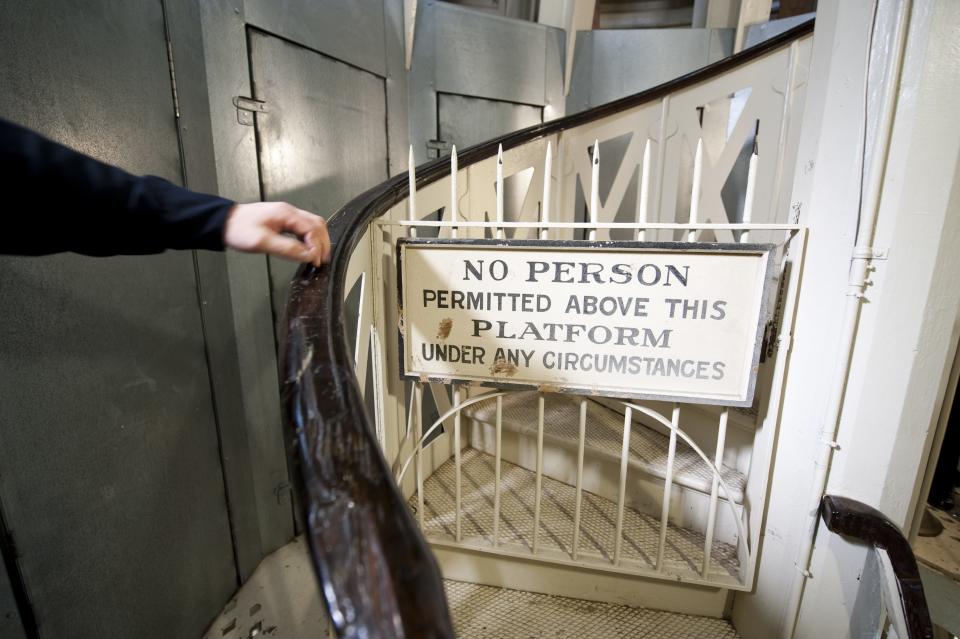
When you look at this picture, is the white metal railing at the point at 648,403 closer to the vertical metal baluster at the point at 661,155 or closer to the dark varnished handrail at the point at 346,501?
the vertical metal baluster at the point at 661,155

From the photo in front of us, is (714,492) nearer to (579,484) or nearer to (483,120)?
(579,484)

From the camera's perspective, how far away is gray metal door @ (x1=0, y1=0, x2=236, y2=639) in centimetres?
103

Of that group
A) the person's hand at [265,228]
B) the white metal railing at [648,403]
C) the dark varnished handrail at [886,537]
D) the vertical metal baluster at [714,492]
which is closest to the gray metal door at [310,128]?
the white metal railing at [648,403]

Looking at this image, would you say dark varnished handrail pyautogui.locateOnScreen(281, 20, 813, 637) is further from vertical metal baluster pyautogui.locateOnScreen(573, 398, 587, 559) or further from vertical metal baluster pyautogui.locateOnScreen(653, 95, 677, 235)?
vertical metal baluster pyautogui.locateOnScreen(653, 95, 677, 235)

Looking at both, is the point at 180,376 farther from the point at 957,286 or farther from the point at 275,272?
the point at 957,286

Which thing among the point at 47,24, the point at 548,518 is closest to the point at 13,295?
the point at 47,24

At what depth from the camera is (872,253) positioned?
90cm

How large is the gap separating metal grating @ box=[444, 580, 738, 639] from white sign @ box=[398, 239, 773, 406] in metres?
0.75

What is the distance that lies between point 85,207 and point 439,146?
229 centimetres

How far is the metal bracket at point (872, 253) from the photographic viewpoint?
897 millimetres

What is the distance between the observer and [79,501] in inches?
45.1

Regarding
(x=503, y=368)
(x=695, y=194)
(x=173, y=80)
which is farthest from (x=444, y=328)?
(x=173, y=80)

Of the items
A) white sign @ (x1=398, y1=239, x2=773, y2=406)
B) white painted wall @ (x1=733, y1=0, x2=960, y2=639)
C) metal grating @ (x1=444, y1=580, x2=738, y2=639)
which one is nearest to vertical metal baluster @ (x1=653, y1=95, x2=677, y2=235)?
white painted wall @ (x1=733, y1=0, x2=960, y2=639)

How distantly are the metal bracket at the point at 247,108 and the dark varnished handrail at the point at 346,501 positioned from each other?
145 cm
